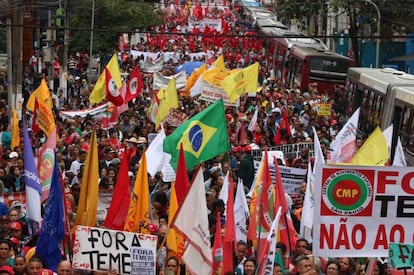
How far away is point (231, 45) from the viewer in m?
65.3

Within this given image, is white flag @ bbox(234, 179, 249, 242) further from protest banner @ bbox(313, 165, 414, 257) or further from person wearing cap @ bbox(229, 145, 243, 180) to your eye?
person wearing cap @ bbox(229, 145, 243, 180)

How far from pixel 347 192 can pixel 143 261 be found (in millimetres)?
1925

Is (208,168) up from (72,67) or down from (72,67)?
up

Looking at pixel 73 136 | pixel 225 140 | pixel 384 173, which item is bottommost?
pixel 73 136

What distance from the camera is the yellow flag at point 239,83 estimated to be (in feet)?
83.4

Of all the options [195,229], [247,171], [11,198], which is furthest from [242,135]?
[195,229]

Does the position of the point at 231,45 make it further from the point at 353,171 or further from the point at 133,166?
the point at 353,171

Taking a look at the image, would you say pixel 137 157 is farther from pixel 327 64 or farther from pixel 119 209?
pixel 327 64

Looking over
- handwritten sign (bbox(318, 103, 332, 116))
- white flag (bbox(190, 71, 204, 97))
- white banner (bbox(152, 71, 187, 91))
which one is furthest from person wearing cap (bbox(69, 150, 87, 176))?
white banner (bbox(152, 71, 187, 91))

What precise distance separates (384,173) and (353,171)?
0.82 feet

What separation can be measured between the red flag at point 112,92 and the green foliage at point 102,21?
74.3ft

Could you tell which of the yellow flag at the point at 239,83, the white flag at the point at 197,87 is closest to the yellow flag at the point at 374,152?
the yellow flag at the point at 239,83

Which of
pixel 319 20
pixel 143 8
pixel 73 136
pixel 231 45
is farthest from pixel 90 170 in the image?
pixel 319 20

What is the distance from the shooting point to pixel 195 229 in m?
11.0
